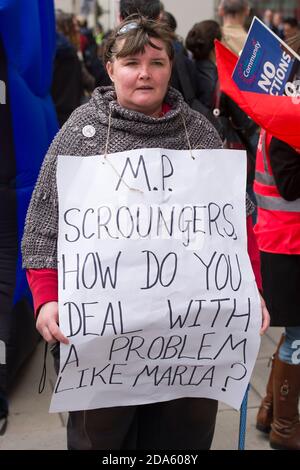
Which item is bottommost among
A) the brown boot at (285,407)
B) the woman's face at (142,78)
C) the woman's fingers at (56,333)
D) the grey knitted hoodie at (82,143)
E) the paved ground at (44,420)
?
the paved ground at (44,420)

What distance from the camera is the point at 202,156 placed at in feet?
6.82

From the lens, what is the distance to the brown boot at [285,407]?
310 centimetres

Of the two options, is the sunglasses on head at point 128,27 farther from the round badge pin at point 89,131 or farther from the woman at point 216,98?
the woman at point 216,98

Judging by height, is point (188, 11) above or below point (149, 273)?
below

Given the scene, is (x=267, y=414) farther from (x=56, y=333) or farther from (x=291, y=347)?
(x=56, y=333)

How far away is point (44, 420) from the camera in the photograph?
3.42 metres

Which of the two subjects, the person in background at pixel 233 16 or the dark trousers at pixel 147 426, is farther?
the person in background at pixel 233 16

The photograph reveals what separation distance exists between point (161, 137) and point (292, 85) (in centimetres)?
68

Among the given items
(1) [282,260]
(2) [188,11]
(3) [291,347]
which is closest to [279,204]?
(1) [282,260]

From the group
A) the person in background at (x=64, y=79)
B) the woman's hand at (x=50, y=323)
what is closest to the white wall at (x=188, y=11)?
the person in background at (x=64, y=79)

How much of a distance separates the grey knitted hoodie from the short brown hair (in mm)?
154

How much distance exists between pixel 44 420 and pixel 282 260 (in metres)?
1.35

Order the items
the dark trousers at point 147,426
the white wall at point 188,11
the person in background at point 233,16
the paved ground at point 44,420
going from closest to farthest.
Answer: the dark trousers at point 147,426 < the paved ground at point 44,420 < the person in background at point 233,16 < the white wall at point 188,11

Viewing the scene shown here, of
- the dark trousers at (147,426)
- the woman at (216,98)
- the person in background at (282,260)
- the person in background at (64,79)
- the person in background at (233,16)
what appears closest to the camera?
the dark trousers at (147,426)
